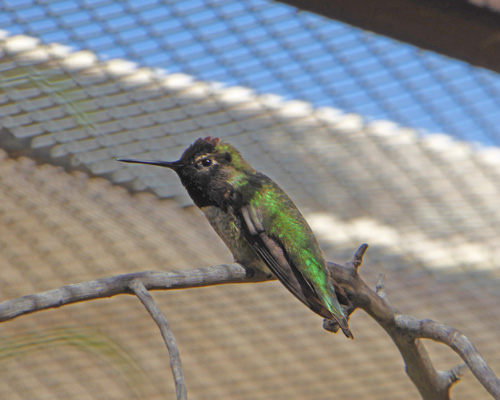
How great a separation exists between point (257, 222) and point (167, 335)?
0.66 metres

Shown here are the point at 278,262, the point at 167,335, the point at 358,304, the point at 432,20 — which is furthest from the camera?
the point at 278,262

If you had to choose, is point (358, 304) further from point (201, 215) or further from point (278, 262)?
point (201, 215)

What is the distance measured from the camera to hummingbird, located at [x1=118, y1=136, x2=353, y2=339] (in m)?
1.30

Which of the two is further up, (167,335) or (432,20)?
(432,20)

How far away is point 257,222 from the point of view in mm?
1430

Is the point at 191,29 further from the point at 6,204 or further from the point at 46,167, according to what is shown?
the point at 6,204

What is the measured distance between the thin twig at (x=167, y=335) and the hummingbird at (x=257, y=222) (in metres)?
0.45

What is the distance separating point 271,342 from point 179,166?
187 cm

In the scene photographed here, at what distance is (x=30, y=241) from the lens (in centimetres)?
295

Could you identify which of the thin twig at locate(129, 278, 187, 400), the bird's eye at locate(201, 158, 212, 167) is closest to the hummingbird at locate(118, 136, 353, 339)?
the bird's eye at locate(201, 158, 212, 167)

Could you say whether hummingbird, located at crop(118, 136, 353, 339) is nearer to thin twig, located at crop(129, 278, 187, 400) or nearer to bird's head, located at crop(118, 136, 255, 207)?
bird's head, located at crop(118, 136, 255, 207)

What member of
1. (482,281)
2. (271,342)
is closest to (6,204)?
(271,342)

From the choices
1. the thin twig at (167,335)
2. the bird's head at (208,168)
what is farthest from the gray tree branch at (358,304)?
the bird's head at (208,168)

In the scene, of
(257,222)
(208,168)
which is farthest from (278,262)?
(208,168)
